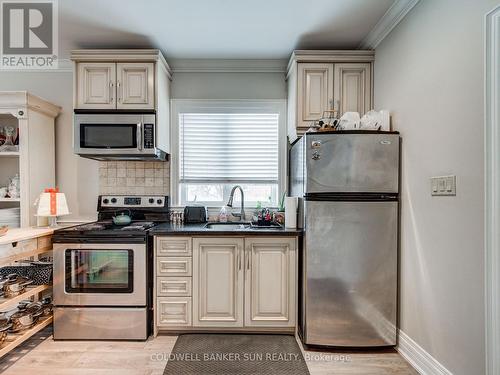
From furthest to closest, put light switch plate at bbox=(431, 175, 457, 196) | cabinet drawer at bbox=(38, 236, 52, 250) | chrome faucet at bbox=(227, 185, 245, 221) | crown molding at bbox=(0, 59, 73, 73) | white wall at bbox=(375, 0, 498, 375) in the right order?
crown molding at bbox=(0, 59, 73, 73) < chrome faucet at bbox=(227, 185, 245, 221) < cabinet drawer at bbox=(38, 236, 52, 250) < light switch plate at bbox=(431, 175, 457, 196) < white wall at bbox=(375, 0, 498, 375)

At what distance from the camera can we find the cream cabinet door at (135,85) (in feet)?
8.64

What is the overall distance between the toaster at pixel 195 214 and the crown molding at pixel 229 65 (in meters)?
1.42

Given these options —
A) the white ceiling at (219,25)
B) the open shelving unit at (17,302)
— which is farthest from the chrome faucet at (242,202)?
the open shelving unit at (17,302)

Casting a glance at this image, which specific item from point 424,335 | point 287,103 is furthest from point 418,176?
point 287,103

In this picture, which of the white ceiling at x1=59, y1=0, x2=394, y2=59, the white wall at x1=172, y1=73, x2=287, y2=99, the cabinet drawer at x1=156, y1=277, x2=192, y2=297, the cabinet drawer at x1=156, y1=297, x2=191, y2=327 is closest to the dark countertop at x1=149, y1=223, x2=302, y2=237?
the cabinet drawer at x1=156, y1=277, x2=192, y2=297

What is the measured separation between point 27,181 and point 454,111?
336 cm

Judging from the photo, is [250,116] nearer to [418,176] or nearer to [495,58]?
[418,176]

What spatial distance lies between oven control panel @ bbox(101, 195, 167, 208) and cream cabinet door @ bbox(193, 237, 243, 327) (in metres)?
0.86

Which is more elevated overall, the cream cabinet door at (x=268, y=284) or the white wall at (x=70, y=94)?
the white wall at (x=70, y=94)

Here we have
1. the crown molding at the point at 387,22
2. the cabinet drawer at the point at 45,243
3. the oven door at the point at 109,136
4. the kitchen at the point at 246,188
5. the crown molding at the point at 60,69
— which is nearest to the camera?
the kitchen at the point at 246,188

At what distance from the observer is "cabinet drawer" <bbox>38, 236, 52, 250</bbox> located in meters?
2.24

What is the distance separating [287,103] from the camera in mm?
3043

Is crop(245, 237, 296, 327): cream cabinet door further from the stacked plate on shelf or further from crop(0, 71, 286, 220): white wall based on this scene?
the stacked plate on shelf

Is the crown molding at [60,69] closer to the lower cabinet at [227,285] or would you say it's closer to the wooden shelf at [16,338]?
the lower cabinet at [227,285]
